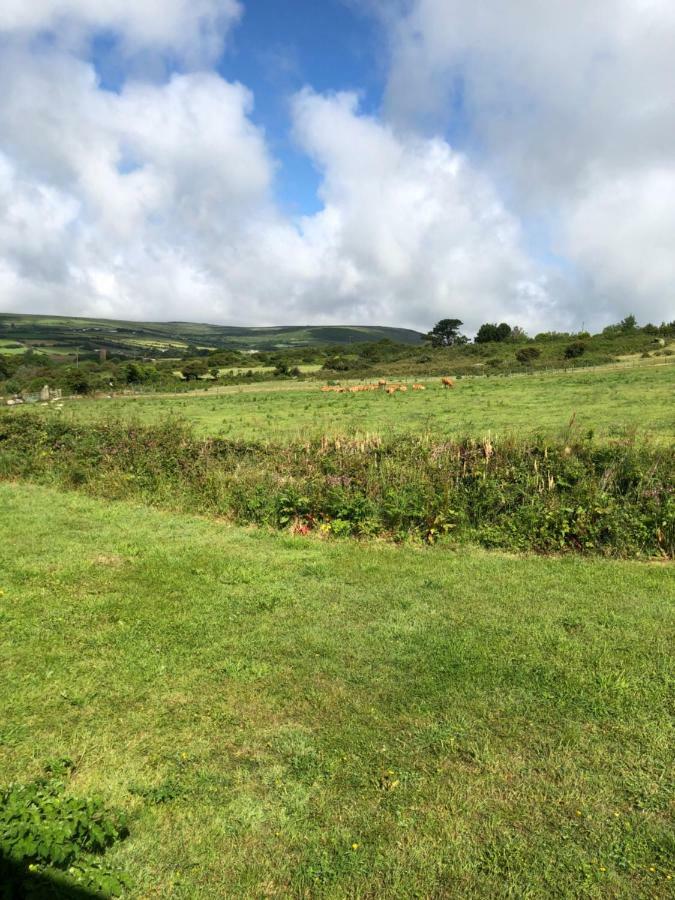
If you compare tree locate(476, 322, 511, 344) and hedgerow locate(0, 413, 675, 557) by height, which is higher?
tree locate(476, 322, 511, 344)

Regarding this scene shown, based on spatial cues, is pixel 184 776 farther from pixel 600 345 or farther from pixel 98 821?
pixel 600 345

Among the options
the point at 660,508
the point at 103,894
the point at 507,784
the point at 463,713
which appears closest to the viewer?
the point at 103,894

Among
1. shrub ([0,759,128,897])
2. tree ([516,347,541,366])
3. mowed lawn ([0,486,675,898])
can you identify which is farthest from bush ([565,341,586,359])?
shrub ([0,759,128,897])

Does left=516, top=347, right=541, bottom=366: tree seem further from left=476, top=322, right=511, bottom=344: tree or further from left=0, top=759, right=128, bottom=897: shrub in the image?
left=0, top=759, right=128, bottom=897: shrub

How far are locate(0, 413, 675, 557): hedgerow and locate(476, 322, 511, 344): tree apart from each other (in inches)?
4729

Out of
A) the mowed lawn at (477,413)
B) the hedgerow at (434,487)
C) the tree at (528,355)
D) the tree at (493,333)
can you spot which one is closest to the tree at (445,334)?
the tree at (493,333)

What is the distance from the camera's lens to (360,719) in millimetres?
4703

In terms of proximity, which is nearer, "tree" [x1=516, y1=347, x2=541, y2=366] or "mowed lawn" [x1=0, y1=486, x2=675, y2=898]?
"mowed lawn" [x1=0, y1=486, x2=675, y2=898]

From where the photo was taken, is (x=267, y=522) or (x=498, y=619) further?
(x=267, y=522)

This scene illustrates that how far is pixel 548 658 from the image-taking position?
18.5ft

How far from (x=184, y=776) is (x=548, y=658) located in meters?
3.66

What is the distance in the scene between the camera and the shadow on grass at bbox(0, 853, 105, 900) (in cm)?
262

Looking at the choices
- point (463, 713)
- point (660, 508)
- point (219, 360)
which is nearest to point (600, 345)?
point (219, 360)

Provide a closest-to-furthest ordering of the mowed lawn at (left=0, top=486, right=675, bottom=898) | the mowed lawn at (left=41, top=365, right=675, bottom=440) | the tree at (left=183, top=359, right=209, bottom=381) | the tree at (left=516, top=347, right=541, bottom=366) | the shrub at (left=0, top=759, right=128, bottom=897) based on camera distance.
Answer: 1. the shrub at (left=0, top=759, right=128, bottom=897)
2. the mowed lawn at (left=0, top=486, right=675, bottom=898)
3. the mowed lawn at (left=41, top=365, right=675, bottom=440)
4. the tree at (left=516, top=347, right=541, bottom=366)
5. the tree at (left=183, top=359, right=209, bottom=381)
